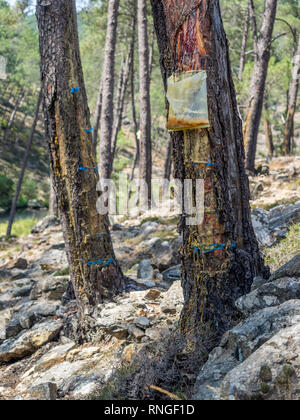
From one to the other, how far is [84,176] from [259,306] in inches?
83.2

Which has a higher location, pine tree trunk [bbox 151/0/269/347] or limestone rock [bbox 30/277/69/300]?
pine tree trunk [bbox 151/0/269/347]

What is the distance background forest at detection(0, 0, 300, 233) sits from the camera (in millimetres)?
16094

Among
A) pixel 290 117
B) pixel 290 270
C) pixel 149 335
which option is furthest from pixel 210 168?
pixel 290 117

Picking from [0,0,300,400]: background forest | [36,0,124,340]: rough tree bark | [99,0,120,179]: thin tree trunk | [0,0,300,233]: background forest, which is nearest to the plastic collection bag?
[0,0,300,400]: background forest

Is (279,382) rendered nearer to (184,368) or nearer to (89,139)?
(184,368)

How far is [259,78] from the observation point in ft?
32.4

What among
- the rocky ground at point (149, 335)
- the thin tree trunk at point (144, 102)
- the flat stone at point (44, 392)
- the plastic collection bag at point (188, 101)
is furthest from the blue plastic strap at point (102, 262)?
the thin tree trunk at point (144, 102)

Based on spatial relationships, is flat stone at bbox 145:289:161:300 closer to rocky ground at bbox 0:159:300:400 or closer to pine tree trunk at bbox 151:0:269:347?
rocky ground at bbox 0:159:300:400

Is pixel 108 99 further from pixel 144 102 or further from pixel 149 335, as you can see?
pixel 149 335

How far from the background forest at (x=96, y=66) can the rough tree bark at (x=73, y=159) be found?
14.8ft

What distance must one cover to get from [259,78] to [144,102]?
3.29m

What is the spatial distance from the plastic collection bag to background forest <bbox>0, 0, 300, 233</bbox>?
598cm

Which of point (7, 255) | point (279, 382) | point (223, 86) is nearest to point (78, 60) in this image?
point (223, 86)

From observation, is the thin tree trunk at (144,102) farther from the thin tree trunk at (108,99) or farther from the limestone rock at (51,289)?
the limestone rock at (51,289)
